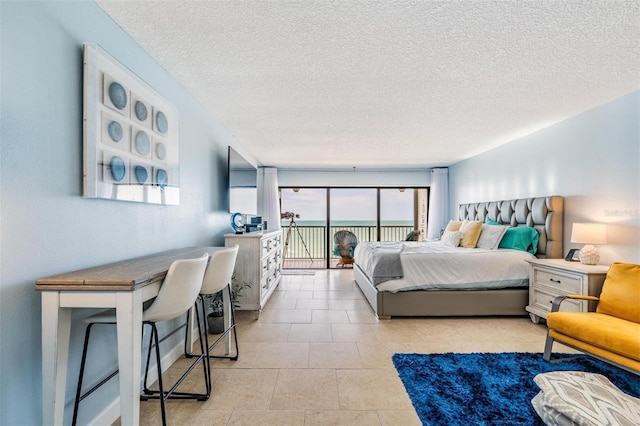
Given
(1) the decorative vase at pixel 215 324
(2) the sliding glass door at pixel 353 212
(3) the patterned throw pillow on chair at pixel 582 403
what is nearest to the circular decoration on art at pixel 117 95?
(1) the decorative vase at pixel 215 324

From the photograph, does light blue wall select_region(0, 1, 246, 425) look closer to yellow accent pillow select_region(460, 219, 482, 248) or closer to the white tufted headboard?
yellow accent pillow select_region(460, 219, 482, 248)

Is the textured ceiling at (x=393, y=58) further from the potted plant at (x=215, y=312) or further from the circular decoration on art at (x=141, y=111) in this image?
the potted plant at (x=215, y=312)

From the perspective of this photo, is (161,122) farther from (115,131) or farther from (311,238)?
(311,238)

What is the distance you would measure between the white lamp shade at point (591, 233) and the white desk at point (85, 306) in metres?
3.79

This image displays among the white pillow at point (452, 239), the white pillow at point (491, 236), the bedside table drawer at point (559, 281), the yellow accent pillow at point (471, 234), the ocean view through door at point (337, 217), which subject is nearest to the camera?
the bedside table drawer at point (559, 281)

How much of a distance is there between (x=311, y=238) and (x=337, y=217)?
1.25m

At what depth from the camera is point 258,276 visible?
3734 millimetres

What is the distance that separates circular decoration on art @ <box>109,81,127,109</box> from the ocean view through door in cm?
538

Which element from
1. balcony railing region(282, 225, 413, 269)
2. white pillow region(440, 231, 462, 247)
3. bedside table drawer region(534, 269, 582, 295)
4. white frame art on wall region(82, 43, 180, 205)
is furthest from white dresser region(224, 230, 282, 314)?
balcony railing region(282, 225, 413, 269)

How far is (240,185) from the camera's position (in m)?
4.37

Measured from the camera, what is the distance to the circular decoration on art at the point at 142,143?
202 cm

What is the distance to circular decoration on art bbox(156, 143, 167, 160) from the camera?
2281 millimetres

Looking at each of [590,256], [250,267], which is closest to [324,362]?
[250,267]

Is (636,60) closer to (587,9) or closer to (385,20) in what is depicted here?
(587,9)
